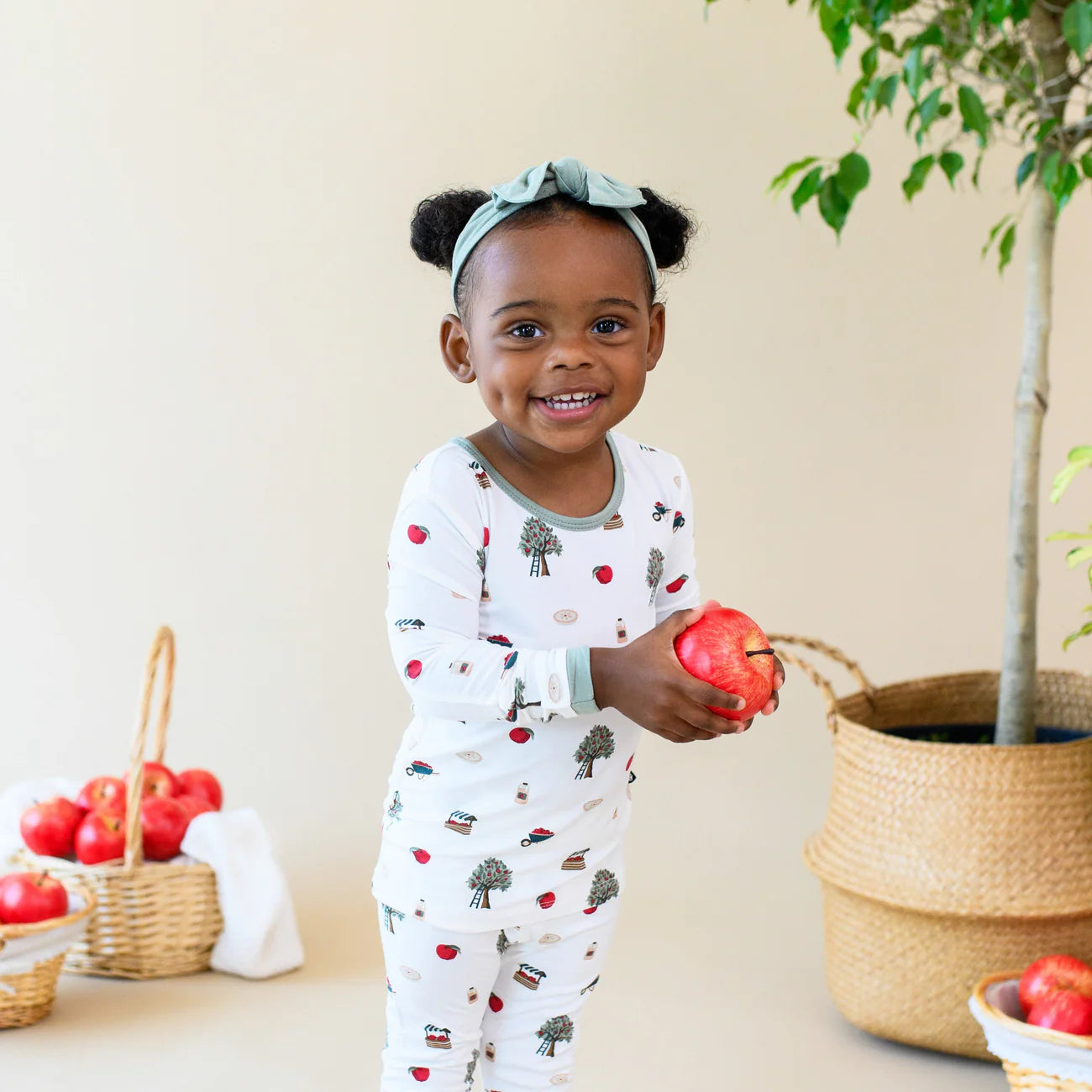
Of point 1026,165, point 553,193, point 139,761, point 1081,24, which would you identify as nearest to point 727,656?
point 553,193

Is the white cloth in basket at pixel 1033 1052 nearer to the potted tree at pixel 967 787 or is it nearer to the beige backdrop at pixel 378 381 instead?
the potted tree at pixel 967 787

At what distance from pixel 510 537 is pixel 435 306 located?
5.15 ft

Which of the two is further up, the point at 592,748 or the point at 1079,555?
the point at 1079,555

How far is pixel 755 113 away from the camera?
276 centimetres

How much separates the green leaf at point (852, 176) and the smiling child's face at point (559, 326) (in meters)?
0.76

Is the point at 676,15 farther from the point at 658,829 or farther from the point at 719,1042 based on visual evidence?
the point at 719,1042

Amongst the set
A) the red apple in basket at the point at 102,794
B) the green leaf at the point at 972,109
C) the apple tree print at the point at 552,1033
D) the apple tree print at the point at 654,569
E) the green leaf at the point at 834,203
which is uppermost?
the green leaf at the point at 972,109

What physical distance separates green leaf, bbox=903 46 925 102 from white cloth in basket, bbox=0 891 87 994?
5.60ft

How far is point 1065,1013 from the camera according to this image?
5.57 feet

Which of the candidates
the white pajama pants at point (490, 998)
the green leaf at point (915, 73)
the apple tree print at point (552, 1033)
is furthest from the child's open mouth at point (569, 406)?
the green leaf at point (915, 73)

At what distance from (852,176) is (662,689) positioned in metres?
1.07

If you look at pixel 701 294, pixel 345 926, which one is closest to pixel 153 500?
pixel 345 926

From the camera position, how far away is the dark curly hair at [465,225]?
1.30 m

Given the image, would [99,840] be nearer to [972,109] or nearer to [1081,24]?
[972,109]
